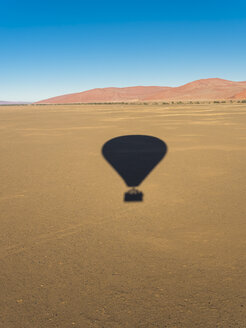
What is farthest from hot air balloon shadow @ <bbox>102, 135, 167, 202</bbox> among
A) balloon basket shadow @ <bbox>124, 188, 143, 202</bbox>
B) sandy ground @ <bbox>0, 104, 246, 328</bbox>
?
sandy ground @ <bbox>0, 104, 246, 328</bbox>

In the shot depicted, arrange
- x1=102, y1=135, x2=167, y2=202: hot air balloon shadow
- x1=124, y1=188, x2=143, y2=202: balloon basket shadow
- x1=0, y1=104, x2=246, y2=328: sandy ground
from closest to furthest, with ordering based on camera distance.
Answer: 1. x1=0, y1=104, x2=246, y2=328: sandy ground
2. x1=124, y1=188, x2=143, y2=202: balloon basket shadow
3. x1=102, y1=135, x2=167, y2=202: hot air balloon shadow

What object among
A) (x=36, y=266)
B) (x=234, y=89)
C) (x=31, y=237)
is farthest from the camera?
(x=234, y=89)

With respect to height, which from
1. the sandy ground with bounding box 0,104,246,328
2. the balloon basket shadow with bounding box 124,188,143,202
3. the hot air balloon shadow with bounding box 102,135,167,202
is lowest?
the sandy ground with bounding box 0,104,246,328

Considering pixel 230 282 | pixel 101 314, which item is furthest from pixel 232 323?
pixel 101 314

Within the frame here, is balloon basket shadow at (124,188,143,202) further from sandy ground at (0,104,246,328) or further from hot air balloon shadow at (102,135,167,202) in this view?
sandy ground at (0,104,246,328)

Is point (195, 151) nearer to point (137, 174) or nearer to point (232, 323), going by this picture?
point (137, 174)

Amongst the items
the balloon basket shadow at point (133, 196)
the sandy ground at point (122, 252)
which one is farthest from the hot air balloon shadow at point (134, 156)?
the sandy ground at point (122, 252)
